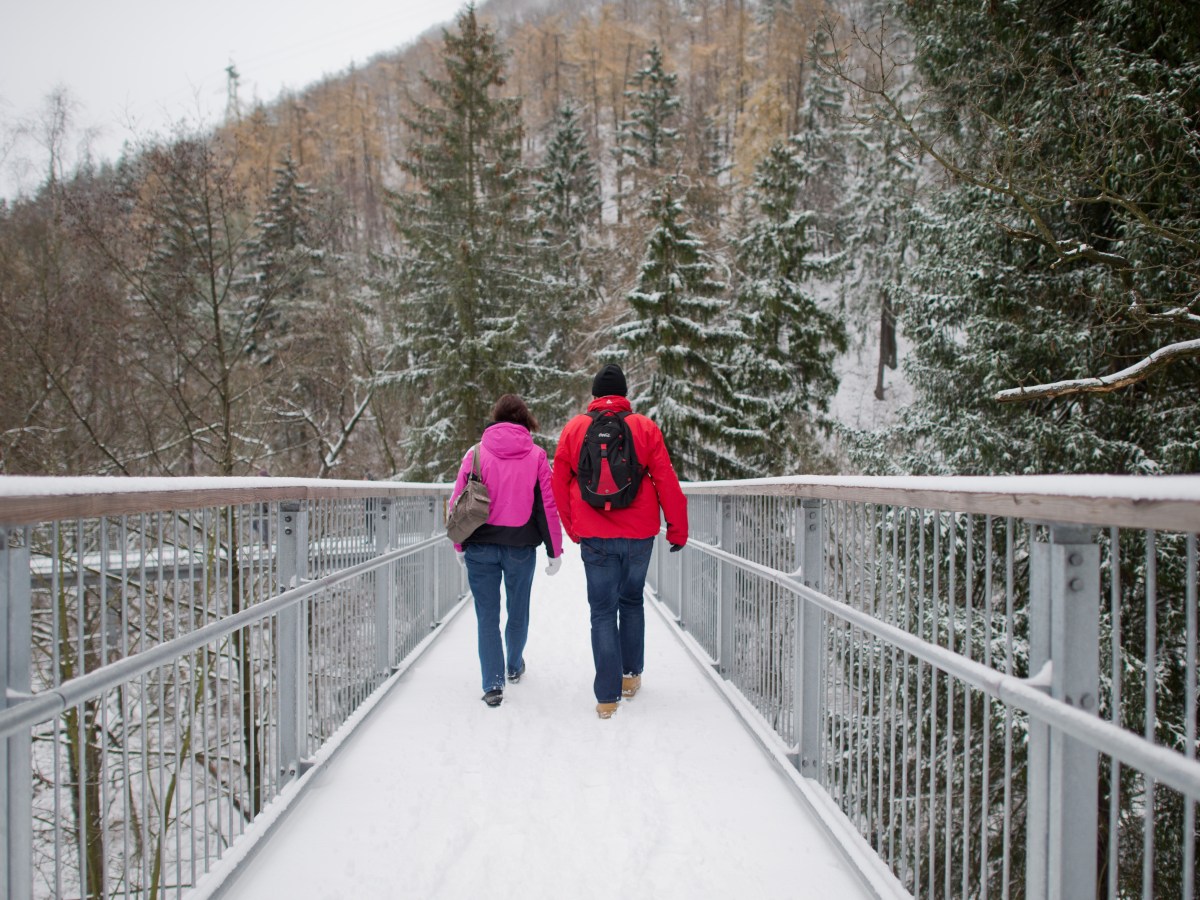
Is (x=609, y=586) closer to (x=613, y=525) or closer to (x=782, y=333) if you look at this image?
(x=613, y=525)

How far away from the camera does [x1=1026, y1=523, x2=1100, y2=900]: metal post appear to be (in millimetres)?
1537

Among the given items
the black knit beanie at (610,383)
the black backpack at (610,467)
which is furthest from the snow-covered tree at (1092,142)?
the black backpack at (610,467)

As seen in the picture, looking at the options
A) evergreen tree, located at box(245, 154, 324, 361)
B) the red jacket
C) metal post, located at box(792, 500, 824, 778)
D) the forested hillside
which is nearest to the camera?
metal post, located at box(792, 500, 824, 778)

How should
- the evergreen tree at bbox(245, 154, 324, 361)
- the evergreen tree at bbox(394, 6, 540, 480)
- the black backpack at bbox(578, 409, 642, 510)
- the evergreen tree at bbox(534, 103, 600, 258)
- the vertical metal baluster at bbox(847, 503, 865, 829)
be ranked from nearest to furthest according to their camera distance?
the vertical metal baluster at bbox(847, 503, 865, 829) → the black backpack at bbox(578, 409, 642, 510) → the evergreen tree at bbox(245, 154, 324, 361) → the evergreen tree at bbox(394, 6, 540, 480) → the evergreen tree at bbox(534, 103, 600, 258)

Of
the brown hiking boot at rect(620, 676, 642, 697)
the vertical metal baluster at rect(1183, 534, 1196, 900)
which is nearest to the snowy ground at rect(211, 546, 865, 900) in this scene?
the brown hiking boot at rect(620, 676, 642, 697)

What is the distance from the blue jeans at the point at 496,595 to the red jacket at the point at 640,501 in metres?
0.50

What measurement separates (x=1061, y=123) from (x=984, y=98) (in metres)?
1.47

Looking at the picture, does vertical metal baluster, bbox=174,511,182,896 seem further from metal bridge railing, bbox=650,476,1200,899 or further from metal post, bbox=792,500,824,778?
metal post, bbox=792,500,824,778

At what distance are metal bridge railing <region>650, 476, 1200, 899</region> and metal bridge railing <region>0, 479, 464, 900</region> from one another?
6.61 feet

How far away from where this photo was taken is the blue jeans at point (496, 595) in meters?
4.48

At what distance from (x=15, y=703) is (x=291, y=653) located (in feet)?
5.58

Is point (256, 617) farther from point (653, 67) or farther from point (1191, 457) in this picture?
point (653, 67)

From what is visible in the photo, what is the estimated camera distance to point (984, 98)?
369 inches

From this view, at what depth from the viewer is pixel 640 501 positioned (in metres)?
4.36
